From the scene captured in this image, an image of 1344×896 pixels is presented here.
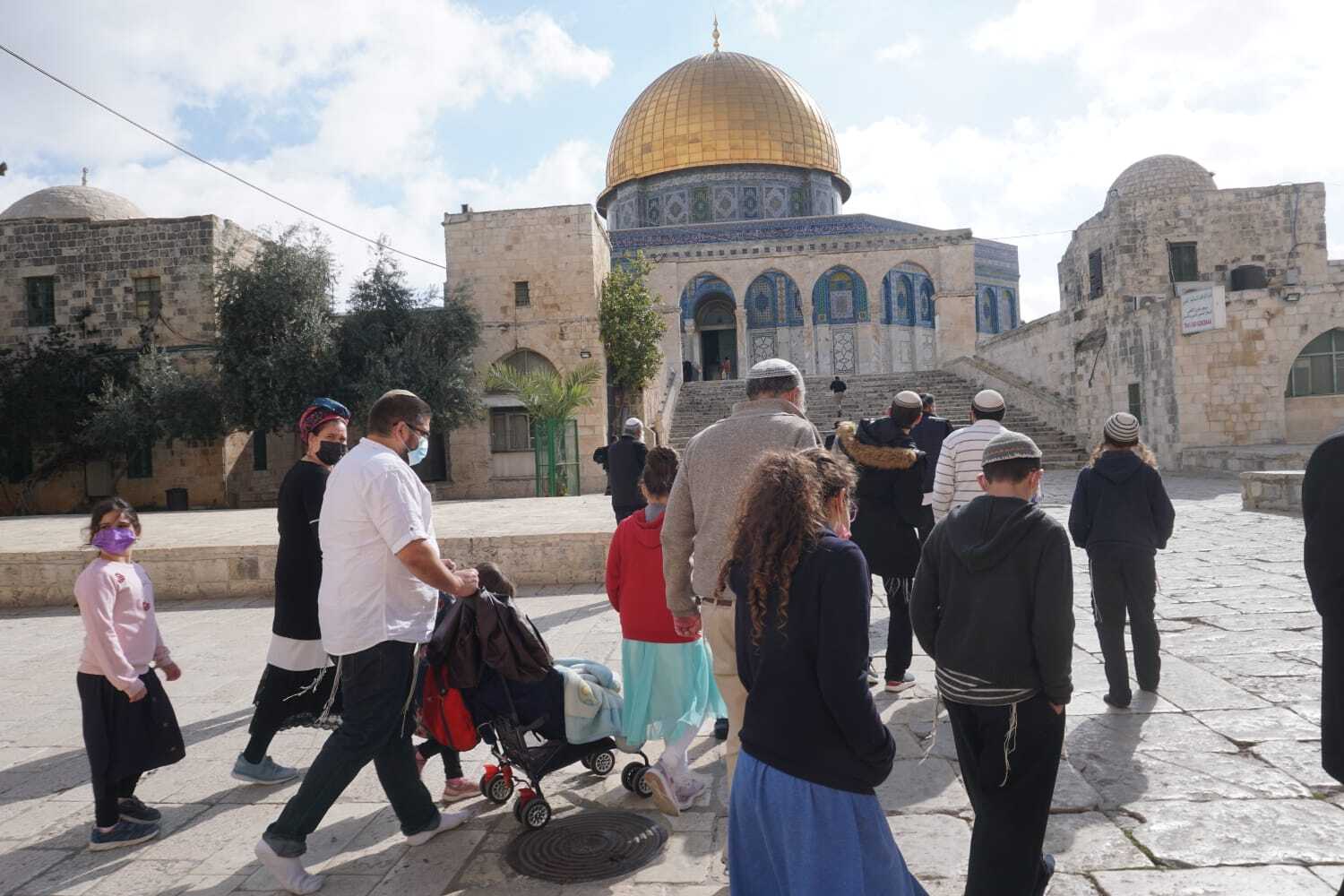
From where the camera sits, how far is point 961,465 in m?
4.48

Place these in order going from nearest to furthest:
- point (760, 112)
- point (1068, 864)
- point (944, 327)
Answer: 1. point (1068, 864)
2. point (944, 327)
3. point (760, 112)

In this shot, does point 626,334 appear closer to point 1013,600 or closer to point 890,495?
point 890,495

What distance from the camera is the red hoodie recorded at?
11.8 feet

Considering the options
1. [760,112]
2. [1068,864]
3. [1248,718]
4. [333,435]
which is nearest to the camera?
[1068,864]

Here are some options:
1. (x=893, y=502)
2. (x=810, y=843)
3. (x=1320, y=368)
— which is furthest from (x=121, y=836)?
(x=1320, y=368)

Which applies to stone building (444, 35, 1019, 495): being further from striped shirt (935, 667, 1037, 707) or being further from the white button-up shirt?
striped shirt (935, 667, 1037, 707)

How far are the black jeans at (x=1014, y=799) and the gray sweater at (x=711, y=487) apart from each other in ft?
3.26

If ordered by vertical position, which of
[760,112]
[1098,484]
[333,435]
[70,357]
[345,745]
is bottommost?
[345,745]

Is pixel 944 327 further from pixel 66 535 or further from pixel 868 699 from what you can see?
pixel 868 699

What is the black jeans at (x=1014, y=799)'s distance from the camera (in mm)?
2395

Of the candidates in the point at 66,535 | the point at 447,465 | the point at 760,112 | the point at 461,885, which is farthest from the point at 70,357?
the point at 760,112

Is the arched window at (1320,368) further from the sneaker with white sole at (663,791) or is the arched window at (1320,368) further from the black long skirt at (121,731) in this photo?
the black long skirt at (121,731)

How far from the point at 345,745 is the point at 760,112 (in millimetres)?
36221

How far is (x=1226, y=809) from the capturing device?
10.6 feet
